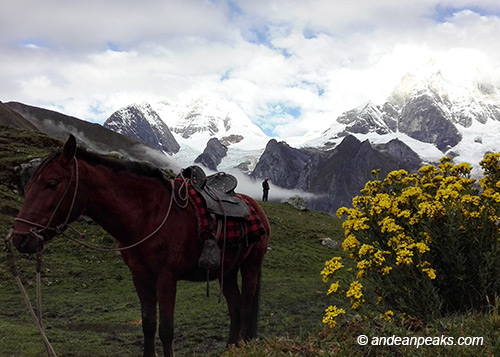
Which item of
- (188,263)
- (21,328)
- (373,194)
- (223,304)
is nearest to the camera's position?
(188,263)

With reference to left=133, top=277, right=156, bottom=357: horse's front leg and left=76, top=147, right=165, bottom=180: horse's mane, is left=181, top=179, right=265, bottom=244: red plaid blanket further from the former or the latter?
left=133, top=277, right=156, bottom=357: horse's front leg

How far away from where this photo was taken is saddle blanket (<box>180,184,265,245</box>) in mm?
6430

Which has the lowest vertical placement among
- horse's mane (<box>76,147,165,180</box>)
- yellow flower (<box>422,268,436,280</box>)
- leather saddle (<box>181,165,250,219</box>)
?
yellow flower (<box>422,268,436,280</box>)

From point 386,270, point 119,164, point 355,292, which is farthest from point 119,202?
point 386,270

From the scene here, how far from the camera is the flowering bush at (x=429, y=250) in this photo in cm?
662

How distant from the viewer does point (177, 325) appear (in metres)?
Result: 11.7

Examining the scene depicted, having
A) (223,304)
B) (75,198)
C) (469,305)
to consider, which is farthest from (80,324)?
(469,305)

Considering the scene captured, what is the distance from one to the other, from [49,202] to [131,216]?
1.13 m

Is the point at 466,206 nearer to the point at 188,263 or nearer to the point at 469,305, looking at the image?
the point at 469,305

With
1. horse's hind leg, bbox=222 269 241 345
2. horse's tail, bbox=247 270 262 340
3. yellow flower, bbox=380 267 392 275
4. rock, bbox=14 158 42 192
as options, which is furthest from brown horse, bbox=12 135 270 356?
rock, bbox=14 158 42 192

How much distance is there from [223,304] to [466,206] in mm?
9226

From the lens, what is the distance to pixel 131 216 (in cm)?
585

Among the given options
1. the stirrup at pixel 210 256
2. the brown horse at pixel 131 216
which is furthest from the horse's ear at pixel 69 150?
the stirrup at pixel 210 256

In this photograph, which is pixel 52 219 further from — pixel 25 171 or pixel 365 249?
pixel 25 171
